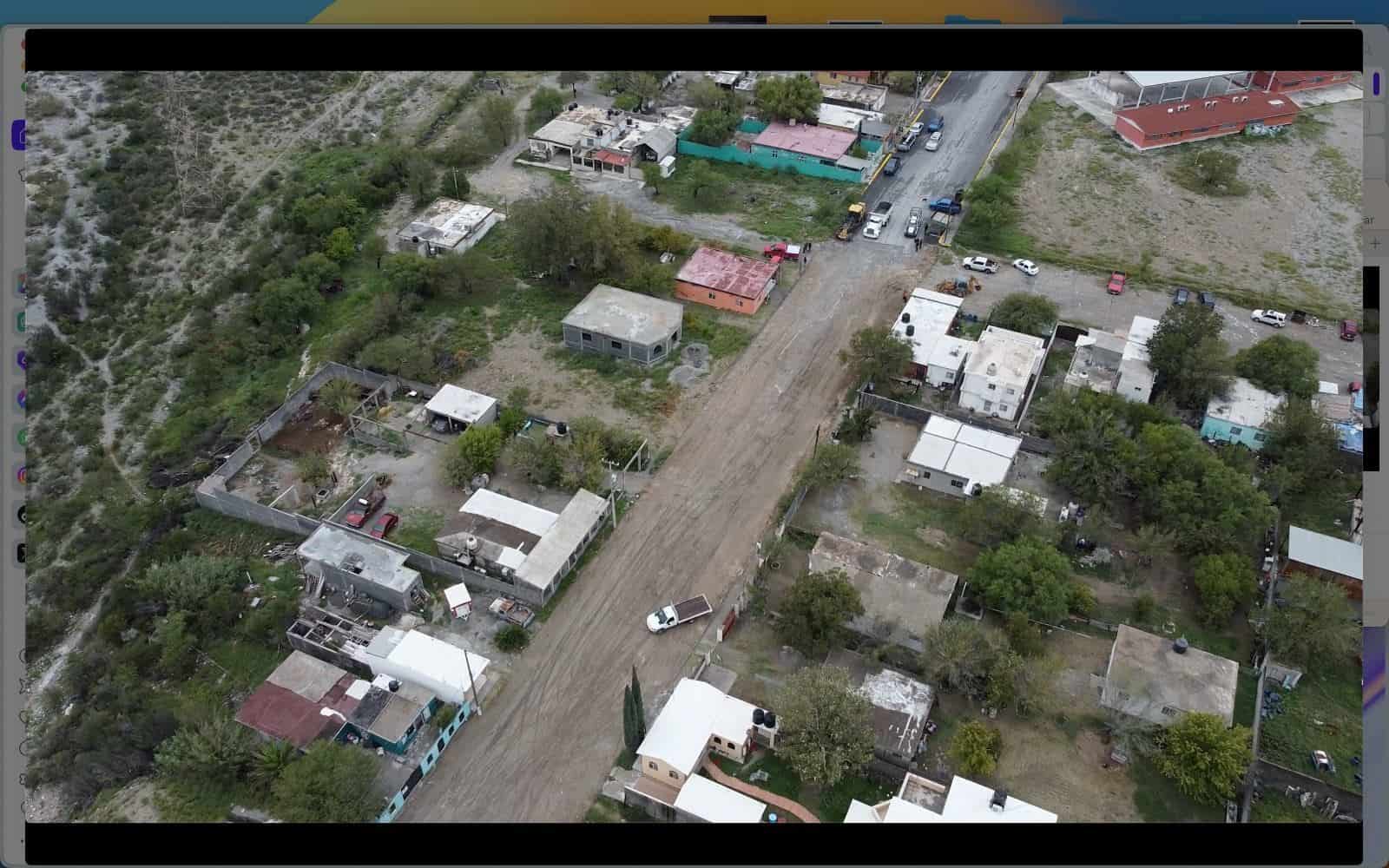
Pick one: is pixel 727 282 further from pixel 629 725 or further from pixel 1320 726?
pixel 1320 726

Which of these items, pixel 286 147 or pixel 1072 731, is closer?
pixel 1072 731

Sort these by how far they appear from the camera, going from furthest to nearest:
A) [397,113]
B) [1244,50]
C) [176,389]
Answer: [397,113] → [176,389] → [1244,50]

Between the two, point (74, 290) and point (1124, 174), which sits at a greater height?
point (1124, 174)

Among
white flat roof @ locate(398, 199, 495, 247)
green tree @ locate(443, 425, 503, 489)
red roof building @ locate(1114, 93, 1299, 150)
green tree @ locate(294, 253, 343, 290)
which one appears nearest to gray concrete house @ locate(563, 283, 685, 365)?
green tree @ locate(443, 425, 503, 489)

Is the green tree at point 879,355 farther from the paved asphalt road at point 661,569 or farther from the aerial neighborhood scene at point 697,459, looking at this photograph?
the paved asphalt road at point 661,569

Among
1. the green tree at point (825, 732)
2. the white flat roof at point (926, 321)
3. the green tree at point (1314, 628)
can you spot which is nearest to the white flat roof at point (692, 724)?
the green tree at point (825, 732)

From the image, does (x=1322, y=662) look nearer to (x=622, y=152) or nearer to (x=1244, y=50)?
(x=1244, y=50)

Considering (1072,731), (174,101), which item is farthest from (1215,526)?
(174,101)
